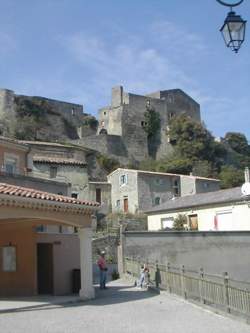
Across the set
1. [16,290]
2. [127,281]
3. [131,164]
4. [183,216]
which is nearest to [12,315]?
[16,290]

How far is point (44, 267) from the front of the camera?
69.4 feet

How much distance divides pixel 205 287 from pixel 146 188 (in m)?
40.8

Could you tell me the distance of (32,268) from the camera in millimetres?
19984

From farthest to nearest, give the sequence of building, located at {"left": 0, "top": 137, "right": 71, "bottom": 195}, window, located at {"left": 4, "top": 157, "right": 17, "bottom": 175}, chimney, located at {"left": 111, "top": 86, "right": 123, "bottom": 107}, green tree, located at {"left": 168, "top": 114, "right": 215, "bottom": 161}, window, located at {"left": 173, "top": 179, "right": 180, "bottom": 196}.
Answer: chimney, located at {"left": 111, "top": 86, "right": 123, "bottom": 107} < green tree, located at {"left": 168, "top": 114, "right": 215, "bottom": 161} < window, located at {"left": 173, "top": 179, "right": 180, "bottom": 196} < window, located at {"left": 4, "top": 157, "right": 17, "bottom": 175} < building, located at {"left": 0, "top": 137, "right": 71, "bottom": 195}

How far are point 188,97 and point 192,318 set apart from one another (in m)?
77.2

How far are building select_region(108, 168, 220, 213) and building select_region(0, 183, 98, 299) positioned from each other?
104ft

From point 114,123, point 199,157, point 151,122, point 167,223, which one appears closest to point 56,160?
point 167,223

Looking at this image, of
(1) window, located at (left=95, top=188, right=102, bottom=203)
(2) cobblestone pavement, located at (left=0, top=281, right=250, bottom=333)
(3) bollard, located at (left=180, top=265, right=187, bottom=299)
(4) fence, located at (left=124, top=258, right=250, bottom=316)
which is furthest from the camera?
(1) window, located at (left=95, top=188, right=102, bottom=203)

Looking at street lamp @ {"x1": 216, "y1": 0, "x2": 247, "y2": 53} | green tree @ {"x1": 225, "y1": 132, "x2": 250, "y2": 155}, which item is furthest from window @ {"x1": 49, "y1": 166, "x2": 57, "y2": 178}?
green tree @ {"x1": 225, "y1": 132, "x2": 250, "y2": 155}

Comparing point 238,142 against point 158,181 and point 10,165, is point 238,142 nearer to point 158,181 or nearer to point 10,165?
point 158,181

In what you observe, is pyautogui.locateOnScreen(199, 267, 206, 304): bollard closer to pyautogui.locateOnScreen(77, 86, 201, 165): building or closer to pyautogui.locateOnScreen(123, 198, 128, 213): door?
pyautogui.locateOnScreen(123, 198, 128, 213): door

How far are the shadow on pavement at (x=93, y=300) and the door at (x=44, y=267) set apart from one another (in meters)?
1.97

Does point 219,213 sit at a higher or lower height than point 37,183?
lower

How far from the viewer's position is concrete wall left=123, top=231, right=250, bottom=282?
869 inches
